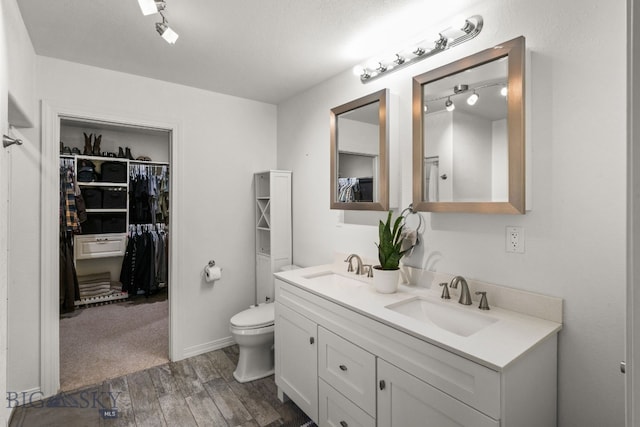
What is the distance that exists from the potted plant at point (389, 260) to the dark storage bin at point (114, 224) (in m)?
3.91

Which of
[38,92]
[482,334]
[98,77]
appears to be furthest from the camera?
[98,77]

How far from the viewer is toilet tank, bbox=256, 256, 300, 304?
2964 mm

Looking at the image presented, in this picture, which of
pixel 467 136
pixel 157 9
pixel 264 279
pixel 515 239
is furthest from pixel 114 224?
pixel 515 239

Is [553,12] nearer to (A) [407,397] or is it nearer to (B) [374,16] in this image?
(B) [374,16]

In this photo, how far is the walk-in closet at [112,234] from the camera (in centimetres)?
357

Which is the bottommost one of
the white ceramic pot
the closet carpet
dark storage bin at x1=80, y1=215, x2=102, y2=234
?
A: the closet carpet

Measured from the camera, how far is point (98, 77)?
7.84 ft

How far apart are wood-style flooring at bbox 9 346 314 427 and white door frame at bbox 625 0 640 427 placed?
1920 mm

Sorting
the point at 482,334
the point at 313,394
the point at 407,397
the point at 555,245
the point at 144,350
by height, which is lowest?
the point at 144,350

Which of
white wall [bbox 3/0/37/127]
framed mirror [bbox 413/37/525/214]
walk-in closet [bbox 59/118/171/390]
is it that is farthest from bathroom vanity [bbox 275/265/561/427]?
walk-in closet [bbox 59/118/171/390]

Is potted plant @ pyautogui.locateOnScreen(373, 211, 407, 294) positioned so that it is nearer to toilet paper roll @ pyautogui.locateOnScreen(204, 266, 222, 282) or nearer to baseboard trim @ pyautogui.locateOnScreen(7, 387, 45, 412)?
toilet paper roll @ pyautogui.locateOnScreen(204, 266, 222, 282)

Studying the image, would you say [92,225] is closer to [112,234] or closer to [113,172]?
[112,234]

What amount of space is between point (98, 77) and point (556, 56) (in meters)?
2.88

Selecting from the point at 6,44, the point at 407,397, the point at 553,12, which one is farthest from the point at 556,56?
the point at 6,44
